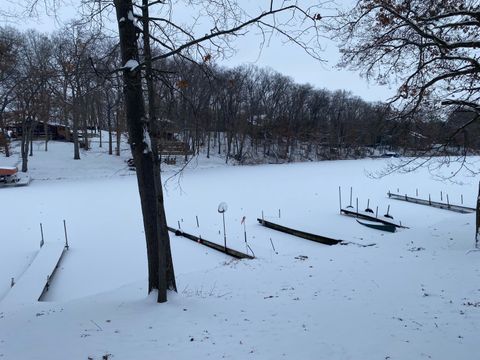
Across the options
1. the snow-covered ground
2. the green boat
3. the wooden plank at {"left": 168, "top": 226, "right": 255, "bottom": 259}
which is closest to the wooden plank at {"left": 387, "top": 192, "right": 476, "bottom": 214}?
the snow-covered ground

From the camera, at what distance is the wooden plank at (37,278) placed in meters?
8.12

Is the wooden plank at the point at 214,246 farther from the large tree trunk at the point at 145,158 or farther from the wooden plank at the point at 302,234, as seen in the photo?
the large tree trunk at the point at 145,158

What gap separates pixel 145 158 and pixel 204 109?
120 inches

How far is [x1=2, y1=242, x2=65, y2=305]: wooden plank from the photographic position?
26.7ft

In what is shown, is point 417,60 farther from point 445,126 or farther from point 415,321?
point 415,321

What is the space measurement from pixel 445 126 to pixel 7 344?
11146mm

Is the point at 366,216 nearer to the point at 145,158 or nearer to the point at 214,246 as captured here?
the point at 214,246

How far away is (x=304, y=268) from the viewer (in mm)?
8531

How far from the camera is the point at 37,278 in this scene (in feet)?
31.0

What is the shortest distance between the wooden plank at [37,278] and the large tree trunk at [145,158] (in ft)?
12.4

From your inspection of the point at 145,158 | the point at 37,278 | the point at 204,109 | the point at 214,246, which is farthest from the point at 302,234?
the point at 145,158

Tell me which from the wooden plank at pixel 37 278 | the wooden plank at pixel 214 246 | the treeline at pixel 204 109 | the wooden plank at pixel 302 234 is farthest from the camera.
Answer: the wooden plank at pixel 302 234

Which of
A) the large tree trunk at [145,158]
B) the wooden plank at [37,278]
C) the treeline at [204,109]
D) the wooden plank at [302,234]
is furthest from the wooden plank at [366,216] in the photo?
the wooden plank at [37,278]

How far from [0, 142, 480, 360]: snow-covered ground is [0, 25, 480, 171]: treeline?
9.17 feet
